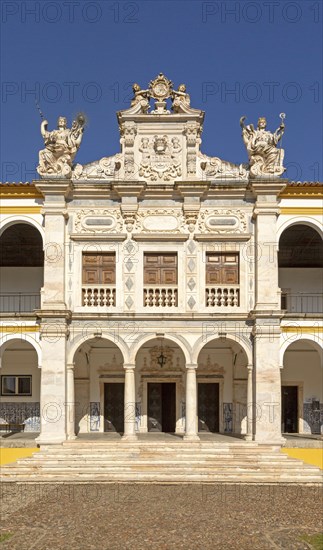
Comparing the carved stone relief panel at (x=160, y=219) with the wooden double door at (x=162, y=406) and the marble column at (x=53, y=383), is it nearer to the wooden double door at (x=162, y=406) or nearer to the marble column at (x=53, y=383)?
the marble column at (x=53, y=383)

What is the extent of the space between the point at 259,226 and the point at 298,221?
4.57 feet

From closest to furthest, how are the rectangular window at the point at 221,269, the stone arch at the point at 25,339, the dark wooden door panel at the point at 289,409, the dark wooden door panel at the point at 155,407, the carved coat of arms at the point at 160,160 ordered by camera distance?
1. the stone arch at the point at 25,339
2. the rectangular window at the point at 221,269
3. the carved coat of arms at the point at 160,160
4. the dark wooden door panel at the point at 155,407
5. the dark wooden door panel at the point at 289,409

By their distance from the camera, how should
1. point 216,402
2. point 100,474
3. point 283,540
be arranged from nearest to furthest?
point 283,540 < point 100,474 < point 216,402

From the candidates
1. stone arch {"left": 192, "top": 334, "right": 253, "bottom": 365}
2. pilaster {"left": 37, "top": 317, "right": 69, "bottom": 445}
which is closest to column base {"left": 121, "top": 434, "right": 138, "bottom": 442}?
pilaster {"left": 37, "top": 317, "right": 69, "bottom": 445}

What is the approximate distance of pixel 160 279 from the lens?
19.9m

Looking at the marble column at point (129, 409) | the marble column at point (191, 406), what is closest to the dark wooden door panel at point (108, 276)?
the marble column at point (129, 409)

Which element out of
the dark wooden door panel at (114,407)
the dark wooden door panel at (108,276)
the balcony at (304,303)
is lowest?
the dark wooden door panel at (114,407)

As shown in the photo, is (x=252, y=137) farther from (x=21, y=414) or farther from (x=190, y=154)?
(x=21, y=414)

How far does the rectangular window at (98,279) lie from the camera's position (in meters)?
19.8

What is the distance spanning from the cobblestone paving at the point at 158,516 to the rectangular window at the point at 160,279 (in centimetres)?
588

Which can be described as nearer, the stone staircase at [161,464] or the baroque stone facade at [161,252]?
→ the stone staircase at [161,464]

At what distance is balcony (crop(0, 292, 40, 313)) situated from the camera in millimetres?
23391

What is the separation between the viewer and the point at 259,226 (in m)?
19.7

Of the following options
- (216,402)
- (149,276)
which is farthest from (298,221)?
(216,402)
